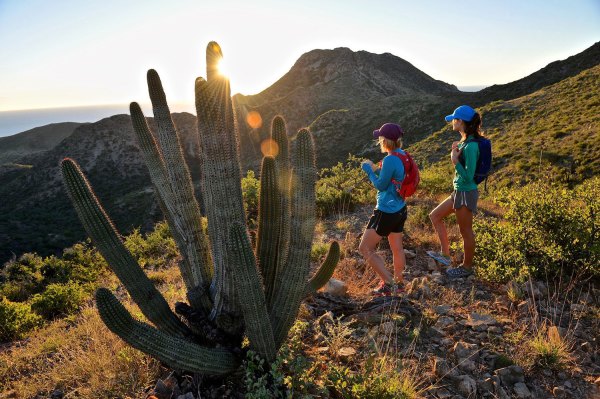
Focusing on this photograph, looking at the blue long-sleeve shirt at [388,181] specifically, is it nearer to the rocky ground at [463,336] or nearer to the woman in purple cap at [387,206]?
the woman in purple cap at [387,206]

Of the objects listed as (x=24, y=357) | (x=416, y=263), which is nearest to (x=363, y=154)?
(x=416, y=263)

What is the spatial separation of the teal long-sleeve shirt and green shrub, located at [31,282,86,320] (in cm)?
628

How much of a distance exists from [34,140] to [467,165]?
130 m

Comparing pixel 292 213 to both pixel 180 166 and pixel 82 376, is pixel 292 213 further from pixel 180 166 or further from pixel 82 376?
pixel 82 376

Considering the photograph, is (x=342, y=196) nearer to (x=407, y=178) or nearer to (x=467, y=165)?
(x=467, y=165)

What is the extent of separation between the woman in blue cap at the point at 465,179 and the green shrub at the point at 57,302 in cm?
606

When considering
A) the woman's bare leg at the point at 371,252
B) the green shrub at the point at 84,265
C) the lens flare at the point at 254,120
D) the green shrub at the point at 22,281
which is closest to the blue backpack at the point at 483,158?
the woman's bare leg at the point at 371,252

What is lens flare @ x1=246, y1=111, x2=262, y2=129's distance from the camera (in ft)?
187

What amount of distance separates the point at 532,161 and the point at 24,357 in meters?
17.8

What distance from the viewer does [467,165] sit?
4.21 metres

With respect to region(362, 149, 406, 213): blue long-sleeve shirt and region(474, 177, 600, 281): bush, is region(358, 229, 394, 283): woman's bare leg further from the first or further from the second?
region(474, 177, 600, 281): bush

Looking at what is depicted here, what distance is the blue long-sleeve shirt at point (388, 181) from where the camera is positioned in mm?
3779

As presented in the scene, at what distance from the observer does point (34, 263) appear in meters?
11.8

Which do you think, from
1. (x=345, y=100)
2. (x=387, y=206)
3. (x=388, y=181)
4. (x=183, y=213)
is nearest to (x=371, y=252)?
(x=387, y=206)
